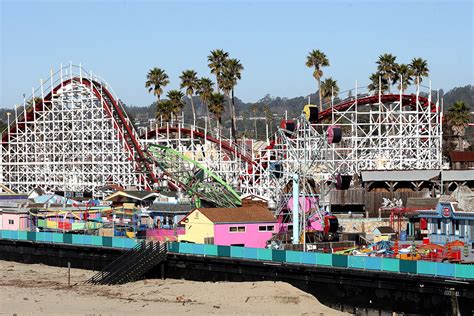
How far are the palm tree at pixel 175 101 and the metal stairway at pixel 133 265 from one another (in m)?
52.9

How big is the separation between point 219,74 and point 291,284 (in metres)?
62.5

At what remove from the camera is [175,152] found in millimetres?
69750

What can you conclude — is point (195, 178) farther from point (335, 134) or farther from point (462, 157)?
point (462, 157)

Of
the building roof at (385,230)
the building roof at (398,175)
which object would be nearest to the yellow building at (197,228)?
the building roof at (385,230)

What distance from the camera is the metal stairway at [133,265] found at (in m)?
49.2

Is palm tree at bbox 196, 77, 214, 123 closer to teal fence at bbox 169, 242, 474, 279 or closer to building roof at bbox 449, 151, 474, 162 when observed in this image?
building roof at bbox 449, 151, 474, 162

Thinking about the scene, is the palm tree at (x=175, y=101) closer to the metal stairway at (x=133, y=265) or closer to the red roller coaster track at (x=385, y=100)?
→ the red roller coaster track at (x=385, y=100)

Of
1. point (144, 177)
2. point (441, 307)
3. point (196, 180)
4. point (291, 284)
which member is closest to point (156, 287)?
point (291, 284)

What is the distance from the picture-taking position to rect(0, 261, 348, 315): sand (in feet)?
133

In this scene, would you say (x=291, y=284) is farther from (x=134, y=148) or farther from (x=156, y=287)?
(x=134, y=148)

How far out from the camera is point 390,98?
7912cm

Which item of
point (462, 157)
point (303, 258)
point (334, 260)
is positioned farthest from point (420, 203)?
point (334, 260)

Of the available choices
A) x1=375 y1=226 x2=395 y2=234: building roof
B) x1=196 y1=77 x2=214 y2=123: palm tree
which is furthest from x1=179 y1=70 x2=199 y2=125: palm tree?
x1=375 y1=226 x2=395 y2=234: building roof

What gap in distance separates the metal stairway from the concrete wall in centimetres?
357
